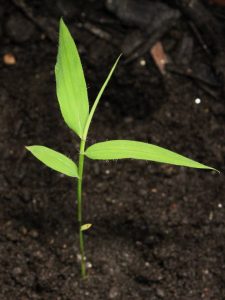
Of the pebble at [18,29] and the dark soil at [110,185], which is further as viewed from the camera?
the pebble at [18,29]

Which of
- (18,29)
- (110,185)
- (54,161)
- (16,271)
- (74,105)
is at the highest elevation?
(74,105)

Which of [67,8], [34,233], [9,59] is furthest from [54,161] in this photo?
[67,8]

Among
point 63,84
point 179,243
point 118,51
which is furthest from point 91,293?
point 118,51

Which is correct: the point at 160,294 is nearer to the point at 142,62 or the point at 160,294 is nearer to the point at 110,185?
the point at 110,185

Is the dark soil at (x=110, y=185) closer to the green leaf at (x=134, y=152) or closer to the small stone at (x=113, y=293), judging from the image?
the small stone at (x=113, y=293)

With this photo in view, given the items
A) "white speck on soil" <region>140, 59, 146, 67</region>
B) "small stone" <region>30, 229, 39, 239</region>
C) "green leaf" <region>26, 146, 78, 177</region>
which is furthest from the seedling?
"white speck on soil" <region>140, 59, 146, 67</region>

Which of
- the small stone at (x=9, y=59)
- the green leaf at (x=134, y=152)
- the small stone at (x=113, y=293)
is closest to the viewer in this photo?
the green leaf at (x=134, y=152)

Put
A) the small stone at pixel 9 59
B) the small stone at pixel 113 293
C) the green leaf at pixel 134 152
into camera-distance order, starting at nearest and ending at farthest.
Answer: the green leaf at pixel 134 152, the small stone at pixel 113 293, the small stone at pixel 9 59

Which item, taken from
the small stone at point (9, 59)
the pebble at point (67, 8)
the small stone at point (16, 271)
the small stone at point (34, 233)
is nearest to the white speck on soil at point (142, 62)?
the pebble at point (67, 8)
